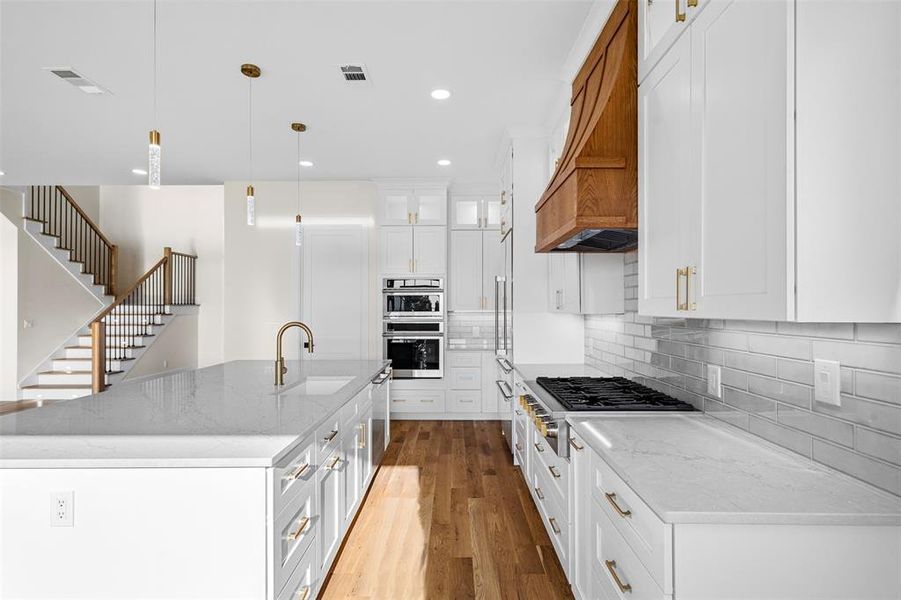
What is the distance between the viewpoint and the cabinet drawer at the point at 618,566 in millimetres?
1273

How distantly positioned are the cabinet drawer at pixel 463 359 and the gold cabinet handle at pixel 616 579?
4064mm

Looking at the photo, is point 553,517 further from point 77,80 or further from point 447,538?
point 77,80

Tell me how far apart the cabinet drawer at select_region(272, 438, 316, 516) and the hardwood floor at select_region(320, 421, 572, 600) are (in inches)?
30.2

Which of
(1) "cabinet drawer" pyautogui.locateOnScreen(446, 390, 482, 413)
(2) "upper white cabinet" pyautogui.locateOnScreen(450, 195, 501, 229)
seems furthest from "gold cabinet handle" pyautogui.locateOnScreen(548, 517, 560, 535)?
(2) "upper white cabinet" pyautogui.locateOnScreen(450, 195, 501, 229)

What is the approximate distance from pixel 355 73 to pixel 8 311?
653 centimetres

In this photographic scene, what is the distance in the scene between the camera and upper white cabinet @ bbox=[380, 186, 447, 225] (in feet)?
18.6

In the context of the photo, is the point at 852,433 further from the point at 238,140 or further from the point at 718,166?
the point at 238,140

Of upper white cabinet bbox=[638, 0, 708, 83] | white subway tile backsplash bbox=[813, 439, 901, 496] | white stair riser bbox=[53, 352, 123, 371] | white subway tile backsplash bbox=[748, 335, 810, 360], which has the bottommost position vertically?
white stair riser bbox=[53, 352, 123, 371]

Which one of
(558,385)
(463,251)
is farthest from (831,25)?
(463,251)

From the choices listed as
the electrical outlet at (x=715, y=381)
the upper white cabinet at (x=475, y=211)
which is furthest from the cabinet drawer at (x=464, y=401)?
the electrical outlet at (x=715, y=381)

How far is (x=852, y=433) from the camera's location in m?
1.30

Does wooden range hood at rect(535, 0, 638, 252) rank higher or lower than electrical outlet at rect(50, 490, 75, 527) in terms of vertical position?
higher

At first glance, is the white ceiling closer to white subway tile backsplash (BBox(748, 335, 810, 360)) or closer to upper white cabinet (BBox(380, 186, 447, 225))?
upper white cabinet (BBox(380, 186, 447, 225))

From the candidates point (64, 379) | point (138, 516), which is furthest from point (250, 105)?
point (64, 379)
